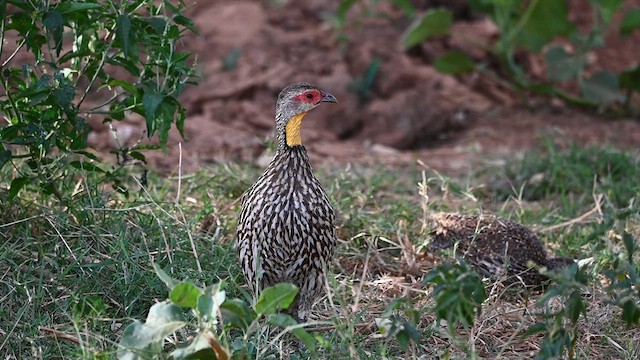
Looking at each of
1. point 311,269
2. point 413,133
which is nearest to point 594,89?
point 413,133

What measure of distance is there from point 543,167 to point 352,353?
3309mm

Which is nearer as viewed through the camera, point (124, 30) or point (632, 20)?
point (124, 30)

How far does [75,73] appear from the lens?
468 cm

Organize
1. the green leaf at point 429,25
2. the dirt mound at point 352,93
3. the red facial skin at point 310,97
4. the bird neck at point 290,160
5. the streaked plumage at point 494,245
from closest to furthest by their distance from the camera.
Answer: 1. the bird neck at point 290,160
2. the red facial skin at point 310,97
3. the streaked plumage at point 494,245
4. the dirt mound at point 352,93
5. the green leaf at point 429,25

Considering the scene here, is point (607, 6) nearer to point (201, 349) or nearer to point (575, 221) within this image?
point (575, 221)

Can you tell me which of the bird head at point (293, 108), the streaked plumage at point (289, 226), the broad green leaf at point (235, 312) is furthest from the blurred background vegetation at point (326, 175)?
the bird head at point (293, 108)

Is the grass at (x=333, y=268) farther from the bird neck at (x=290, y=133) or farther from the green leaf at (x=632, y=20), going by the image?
the green leaf at (x=632, y=20)

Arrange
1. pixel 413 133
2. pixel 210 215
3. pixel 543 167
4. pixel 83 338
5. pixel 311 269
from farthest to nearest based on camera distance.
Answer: pixel 413 133 < pixel 543 167 < pixel 210 215 < pixel 311 269 < pixel 83 338

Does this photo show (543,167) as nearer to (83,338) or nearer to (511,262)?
(511,262)

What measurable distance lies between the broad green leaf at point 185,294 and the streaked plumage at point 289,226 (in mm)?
552

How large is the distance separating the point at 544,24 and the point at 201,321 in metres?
5.29

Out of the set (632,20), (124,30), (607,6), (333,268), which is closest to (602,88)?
(632,20)

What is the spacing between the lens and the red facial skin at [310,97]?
4.49 metres

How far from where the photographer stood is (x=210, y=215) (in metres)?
5.30
